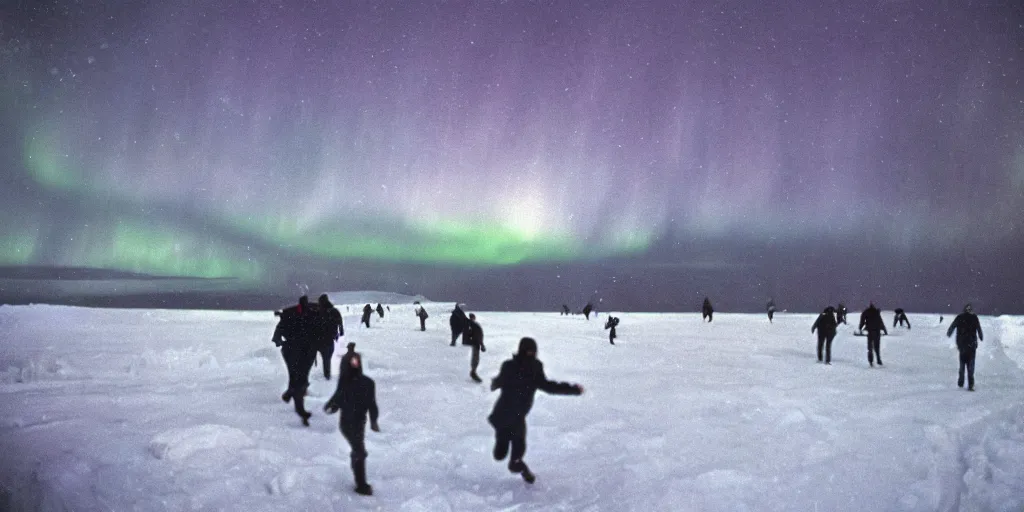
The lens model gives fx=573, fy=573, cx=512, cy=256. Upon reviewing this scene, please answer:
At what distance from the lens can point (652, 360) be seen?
2130cm

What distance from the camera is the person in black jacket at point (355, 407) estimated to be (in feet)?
23.5

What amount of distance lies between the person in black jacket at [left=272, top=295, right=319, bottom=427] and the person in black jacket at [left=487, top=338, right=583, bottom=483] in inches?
190

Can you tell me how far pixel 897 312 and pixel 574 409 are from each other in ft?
115

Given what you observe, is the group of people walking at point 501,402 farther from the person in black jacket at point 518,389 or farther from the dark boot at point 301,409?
the dark boot at point 301,409

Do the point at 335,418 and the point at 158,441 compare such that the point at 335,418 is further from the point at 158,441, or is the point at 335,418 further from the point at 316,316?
the point at 158,441

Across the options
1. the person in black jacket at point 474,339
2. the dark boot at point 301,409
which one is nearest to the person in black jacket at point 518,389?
the dark boot at point 301,409

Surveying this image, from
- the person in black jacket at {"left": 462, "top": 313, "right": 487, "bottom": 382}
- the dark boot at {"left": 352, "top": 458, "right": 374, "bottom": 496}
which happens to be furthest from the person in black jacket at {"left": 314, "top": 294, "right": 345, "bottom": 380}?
the dark boot at {"left": 352, "top": 458, "right": 374, "bottom": 496}

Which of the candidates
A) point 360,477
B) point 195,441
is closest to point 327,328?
point 195,441

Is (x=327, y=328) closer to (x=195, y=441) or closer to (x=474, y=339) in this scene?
(x=474, y=339)

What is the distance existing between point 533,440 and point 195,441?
540 cm

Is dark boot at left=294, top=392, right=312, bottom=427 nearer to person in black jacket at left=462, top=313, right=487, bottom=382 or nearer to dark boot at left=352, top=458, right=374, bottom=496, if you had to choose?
dark boot at left=352, top=458, right=374, bottom=496

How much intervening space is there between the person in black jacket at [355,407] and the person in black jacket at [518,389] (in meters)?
1.58

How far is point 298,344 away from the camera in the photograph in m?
10.7

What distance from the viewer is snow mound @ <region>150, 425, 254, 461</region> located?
840 centimetres
